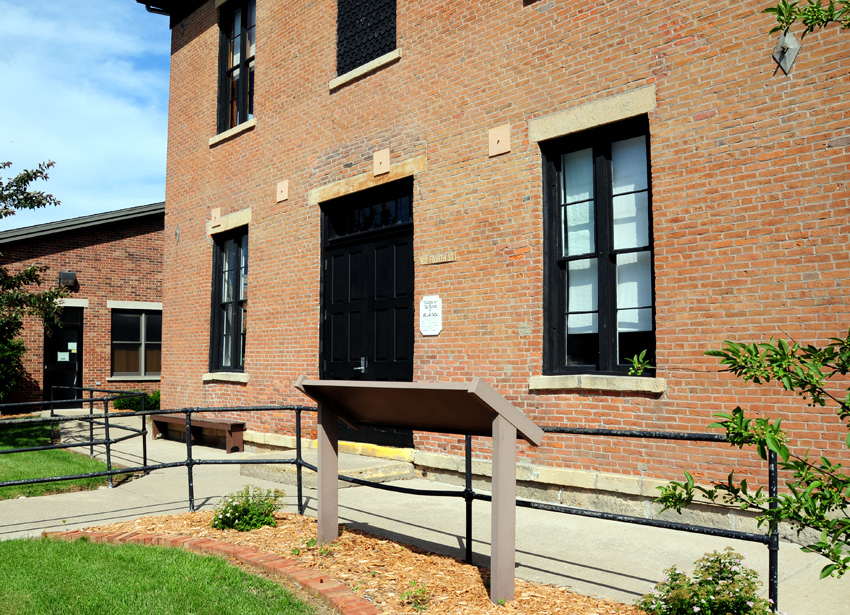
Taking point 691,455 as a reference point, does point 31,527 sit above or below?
below

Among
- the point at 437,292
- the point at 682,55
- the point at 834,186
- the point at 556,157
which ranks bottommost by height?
the point at 437,292

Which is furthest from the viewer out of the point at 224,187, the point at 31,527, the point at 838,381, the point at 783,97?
the point at 224,187

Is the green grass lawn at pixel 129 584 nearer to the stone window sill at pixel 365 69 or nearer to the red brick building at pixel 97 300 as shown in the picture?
the stone window sill at pixel 365 69

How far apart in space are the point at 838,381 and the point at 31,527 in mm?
6903

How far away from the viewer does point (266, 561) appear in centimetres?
498

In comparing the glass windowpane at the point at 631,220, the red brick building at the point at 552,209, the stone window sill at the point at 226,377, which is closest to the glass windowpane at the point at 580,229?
the red brick building at the point at 552,209

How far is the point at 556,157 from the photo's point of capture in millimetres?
7969

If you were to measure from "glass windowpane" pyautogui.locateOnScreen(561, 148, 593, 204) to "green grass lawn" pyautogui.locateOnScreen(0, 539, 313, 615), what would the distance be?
5.02 meters

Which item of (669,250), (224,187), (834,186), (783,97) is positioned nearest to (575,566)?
(669,250)

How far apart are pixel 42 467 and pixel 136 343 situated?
1179 cm

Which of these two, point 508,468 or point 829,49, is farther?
point 829,49

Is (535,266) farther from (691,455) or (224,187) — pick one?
(224,187)

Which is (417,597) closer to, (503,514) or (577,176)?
(503,514)

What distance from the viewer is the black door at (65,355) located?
20.0 metres
